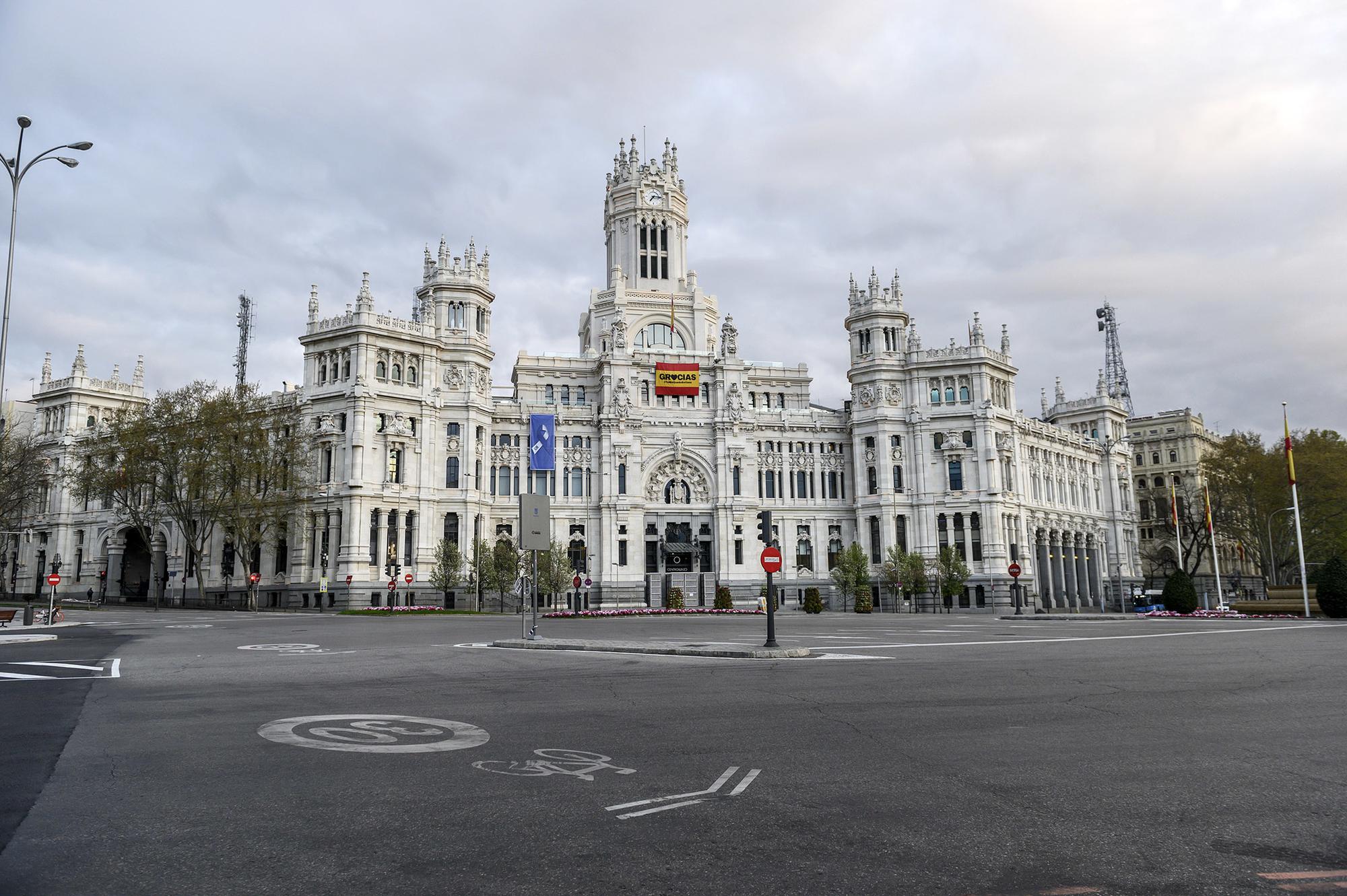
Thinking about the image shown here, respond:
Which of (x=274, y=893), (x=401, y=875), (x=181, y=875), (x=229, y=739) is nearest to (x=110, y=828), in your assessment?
(x=181, y=875)

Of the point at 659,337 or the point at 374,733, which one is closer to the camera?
the point at 374,733

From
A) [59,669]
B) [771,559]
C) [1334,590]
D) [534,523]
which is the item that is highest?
[534,523]

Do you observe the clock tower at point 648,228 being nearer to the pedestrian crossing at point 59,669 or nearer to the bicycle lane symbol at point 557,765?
the pedestrian crossing at point 59,669

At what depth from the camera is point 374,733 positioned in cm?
1173

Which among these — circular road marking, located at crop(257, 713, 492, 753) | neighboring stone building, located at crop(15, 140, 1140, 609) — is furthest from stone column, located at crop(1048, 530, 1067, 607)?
circular road marking, located at crop(257, 713, 492, 753)

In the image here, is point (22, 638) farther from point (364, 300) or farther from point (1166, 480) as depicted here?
point (1166, 480)

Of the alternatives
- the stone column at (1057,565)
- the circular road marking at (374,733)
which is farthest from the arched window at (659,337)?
the circular road marking at (374,733)

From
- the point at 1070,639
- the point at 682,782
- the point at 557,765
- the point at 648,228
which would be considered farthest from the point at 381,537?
the point at 682,782

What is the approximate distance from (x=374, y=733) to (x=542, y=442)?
6209cm

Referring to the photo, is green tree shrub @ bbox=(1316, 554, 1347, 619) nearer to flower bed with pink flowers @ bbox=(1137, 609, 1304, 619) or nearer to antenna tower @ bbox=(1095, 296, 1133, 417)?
flower bed with pink flowers @ bbox=(1137, 609, 1304, 619)

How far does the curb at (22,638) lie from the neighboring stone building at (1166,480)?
4808 inches

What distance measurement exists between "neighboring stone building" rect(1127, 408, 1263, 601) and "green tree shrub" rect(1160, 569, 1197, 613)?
70049 millimetres

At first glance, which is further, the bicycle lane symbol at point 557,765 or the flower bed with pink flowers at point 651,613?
the flower bed with pink flowers at point 651,613

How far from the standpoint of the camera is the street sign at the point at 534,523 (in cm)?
3288
